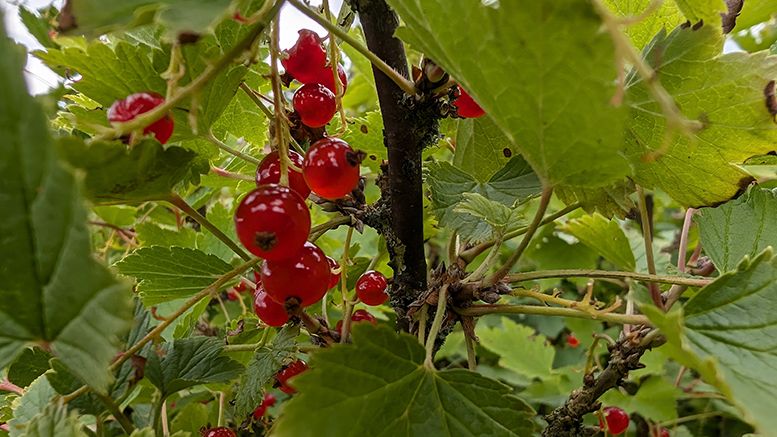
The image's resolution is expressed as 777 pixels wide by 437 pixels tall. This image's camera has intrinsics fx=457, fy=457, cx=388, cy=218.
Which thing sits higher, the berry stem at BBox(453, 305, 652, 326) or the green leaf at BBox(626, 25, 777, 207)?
the green leaf at BBox(626, 25, 777, 207)

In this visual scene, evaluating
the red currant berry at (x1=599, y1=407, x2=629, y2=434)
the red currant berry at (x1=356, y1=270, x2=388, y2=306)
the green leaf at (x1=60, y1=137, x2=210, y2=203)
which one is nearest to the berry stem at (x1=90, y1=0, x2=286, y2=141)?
the green leaf at (x1=60, y1=137, x2=210, y2=203)

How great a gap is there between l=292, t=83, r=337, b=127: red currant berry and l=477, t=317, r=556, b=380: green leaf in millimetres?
1130

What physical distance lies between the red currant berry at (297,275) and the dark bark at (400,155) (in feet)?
0.51

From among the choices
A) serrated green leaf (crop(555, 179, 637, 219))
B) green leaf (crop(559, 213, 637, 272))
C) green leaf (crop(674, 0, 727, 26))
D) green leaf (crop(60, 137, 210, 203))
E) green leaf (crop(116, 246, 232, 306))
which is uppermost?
green leaf (crop(674, 0, 727, 26))

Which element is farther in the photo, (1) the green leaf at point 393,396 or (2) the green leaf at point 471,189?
(2) the green leaf at point 471,189

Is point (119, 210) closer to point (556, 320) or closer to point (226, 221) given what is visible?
point (226, 221)

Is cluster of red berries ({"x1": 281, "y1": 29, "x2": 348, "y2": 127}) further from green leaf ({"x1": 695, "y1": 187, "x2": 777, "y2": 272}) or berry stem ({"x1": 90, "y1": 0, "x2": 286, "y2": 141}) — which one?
green leaf ({"x1": 695, "y1": 187, "x2": 777, "y2": 272})

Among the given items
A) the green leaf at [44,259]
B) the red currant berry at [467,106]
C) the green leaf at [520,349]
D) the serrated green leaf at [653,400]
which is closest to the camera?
the green leaf at [44,259]

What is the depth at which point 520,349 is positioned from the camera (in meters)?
1.51

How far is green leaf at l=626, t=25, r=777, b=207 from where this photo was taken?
50 cm

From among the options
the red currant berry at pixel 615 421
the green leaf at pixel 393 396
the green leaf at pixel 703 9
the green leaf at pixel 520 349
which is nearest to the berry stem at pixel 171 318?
the green leaf at pixel 393 396

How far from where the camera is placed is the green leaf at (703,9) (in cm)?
45

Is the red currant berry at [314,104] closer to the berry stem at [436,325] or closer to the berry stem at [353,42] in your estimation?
the berry stem at [353,42]

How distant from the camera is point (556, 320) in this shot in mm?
1921
